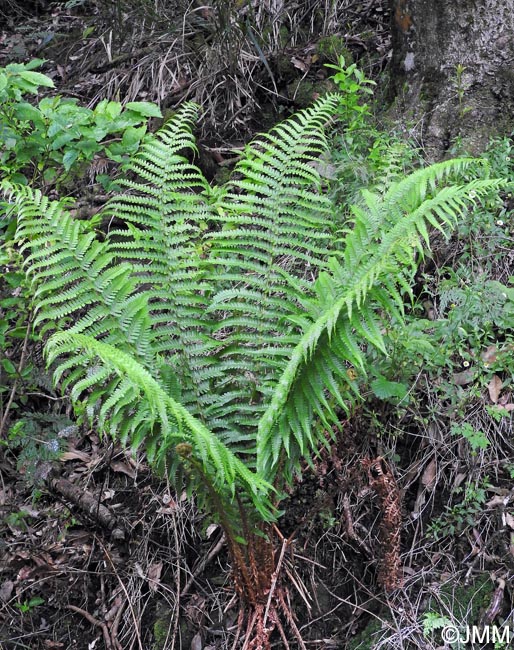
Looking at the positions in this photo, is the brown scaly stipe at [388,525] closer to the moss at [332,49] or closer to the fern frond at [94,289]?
the fern frond at [94,289]

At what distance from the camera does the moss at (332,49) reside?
13.8 feet

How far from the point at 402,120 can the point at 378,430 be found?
63.8 inches

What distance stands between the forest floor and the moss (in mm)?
1444

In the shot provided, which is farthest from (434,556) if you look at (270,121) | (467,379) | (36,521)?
(270,121)

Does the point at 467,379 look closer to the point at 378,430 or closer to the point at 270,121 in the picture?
the point at 378,430

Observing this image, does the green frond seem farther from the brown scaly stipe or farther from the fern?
the brown scaly stipe

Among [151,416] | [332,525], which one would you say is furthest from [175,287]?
[332,525]

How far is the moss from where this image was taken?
4.20 meters

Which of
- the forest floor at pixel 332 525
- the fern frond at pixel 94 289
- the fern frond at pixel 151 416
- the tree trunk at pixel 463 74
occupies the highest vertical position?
the tree trunk at pixel 463 74

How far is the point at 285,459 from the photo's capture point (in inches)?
90.7

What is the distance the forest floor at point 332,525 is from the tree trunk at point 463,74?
1.10 ft

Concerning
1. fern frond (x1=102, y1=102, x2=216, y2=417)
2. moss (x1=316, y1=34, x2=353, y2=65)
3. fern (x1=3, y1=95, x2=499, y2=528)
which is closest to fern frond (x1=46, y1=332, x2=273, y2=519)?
fern (x1=3, y1=95, x2=499, y2=528)

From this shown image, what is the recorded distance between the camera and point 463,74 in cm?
346

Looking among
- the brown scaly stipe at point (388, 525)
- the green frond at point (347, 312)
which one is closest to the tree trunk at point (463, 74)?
the green frond at point (347, 312)
